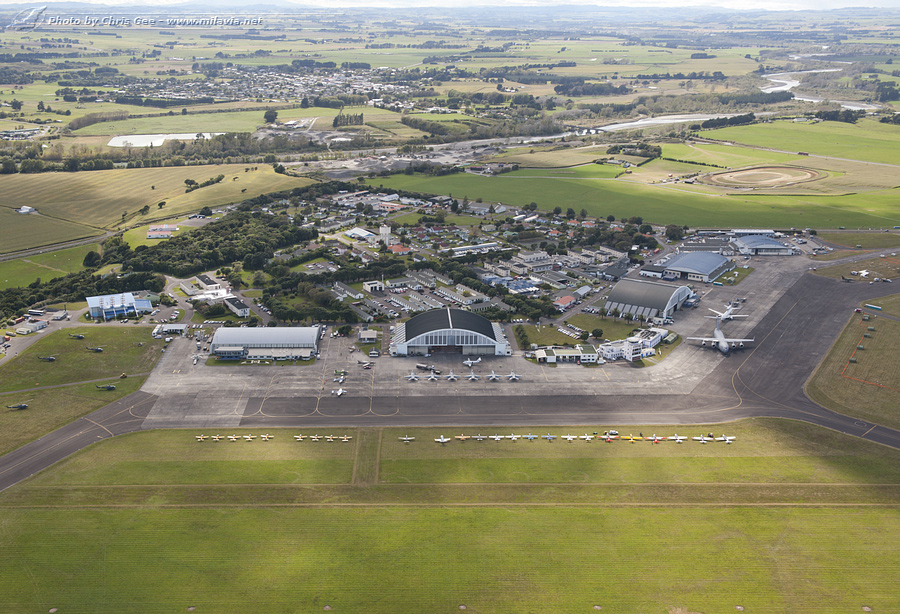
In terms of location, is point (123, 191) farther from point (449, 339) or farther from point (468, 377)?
point (468, 377)

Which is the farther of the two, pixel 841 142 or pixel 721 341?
pixel 841 142

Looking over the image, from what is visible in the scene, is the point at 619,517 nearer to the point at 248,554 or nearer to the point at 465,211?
the point at 248,554

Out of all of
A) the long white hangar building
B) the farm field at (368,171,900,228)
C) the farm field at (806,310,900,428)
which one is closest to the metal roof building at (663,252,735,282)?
the farm field at (806,310,900,428)

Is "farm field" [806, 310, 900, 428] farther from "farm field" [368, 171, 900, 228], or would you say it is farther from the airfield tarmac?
"farm field" [368, 171, 900, 228]

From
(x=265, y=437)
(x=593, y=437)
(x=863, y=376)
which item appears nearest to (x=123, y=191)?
(x=265, y=437)

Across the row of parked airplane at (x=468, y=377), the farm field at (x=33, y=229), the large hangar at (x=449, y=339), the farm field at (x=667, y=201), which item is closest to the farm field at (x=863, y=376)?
the row of parked airplane at (x=468, y=377)

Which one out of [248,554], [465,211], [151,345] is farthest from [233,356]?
[465,211]

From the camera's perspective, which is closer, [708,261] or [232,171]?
[708,261]
